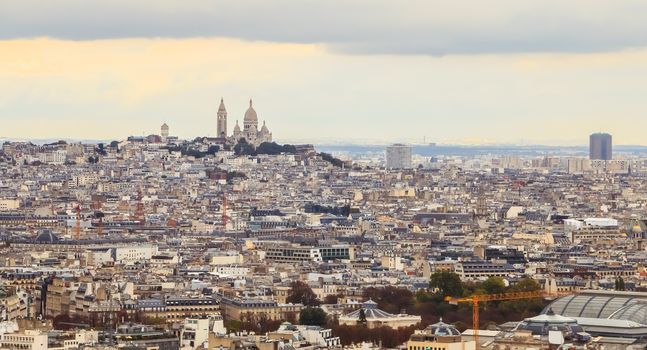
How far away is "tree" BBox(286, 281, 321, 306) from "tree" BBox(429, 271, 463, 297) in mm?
3137

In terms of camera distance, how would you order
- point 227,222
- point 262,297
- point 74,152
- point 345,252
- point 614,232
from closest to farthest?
point 262,297, point 345,252, point 614,232, point 227,222, point 74,152

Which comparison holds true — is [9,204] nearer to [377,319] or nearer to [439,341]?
[377,319]

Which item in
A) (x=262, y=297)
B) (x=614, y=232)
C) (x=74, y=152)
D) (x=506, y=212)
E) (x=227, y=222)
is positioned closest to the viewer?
(x=262, y=297)

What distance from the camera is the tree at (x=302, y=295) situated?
6988 cm

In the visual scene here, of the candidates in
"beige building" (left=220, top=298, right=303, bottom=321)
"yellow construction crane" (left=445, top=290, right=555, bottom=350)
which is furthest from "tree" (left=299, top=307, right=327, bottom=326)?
"yellow construction crane" (left=445, top=290, right=555, bottom=350)

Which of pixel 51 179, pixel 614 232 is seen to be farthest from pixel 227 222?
pixel 51 179

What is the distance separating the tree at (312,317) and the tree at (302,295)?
18.2 feet

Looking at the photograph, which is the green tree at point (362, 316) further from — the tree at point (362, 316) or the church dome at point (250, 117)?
the church dome at point (250, 117)

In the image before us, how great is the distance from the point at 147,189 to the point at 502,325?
10057cm

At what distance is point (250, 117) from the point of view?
197 metres

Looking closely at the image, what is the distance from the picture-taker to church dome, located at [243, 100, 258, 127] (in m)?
196

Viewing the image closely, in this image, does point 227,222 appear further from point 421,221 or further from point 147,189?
point 147,189

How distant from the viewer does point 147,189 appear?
157875 millimetres

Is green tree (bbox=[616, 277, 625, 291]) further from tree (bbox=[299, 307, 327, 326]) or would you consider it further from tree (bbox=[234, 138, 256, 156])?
tree (bbox=[234, 138, 256, 156])
